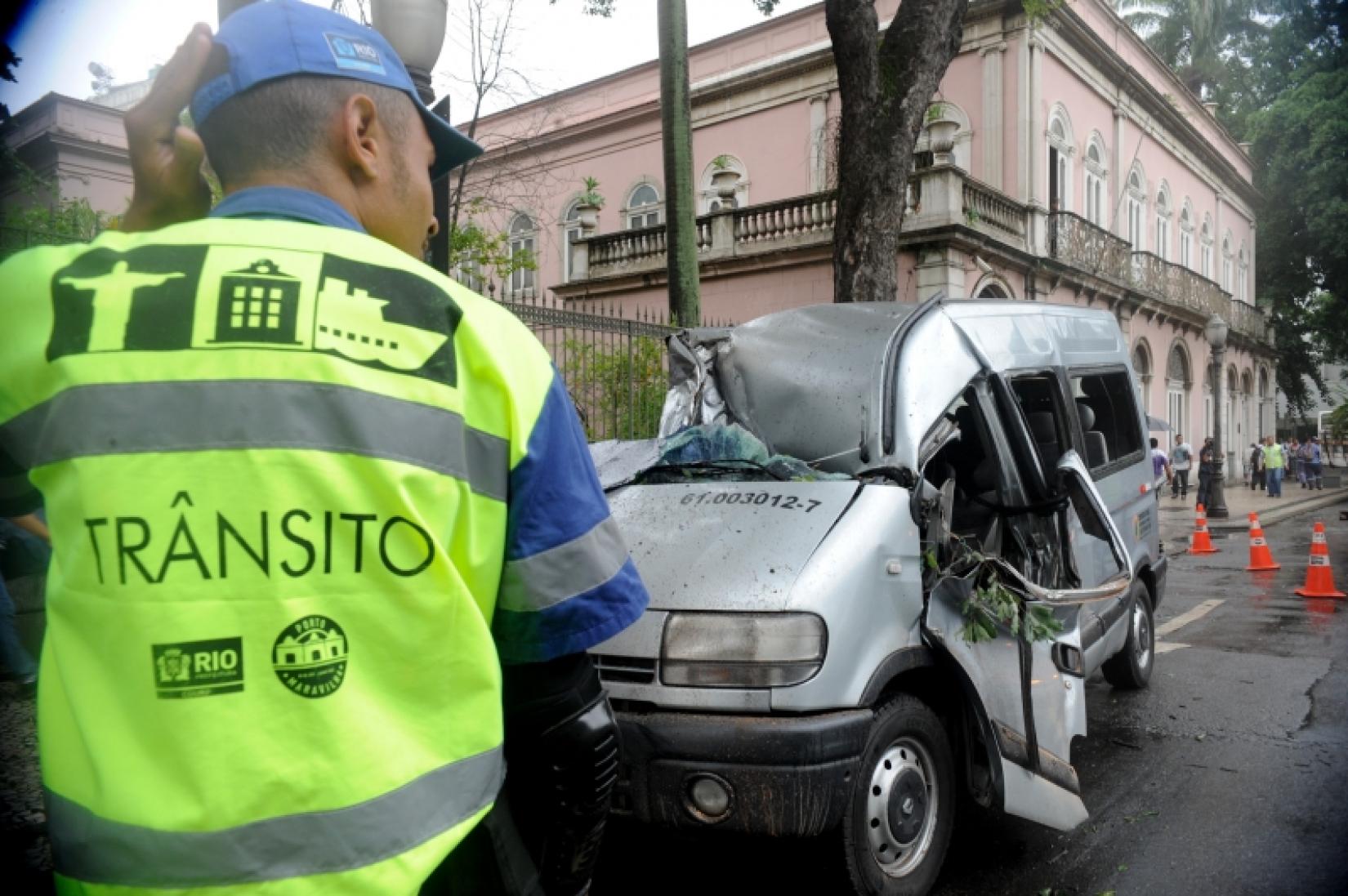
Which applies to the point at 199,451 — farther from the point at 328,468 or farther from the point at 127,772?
the point at 127,772

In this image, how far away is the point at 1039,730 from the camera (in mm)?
3643

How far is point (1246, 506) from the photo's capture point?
2262cm

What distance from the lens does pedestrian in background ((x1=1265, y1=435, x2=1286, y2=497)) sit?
84.8 feet

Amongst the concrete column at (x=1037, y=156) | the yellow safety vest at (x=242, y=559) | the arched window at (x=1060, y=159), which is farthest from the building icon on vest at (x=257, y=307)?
the arched window at (x=1060, y=159)

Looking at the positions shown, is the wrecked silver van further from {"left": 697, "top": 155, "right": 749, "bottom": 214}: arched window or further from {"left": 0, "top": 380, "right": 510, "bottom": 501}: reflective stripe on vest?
{"left": 697, "top": 155, "right": 749, "bottom": 214}: arched window

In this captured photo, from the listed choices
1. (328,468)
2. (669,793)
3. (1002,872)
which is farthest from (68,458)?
(1002,872)

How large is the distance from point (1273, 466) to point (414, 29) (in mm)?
27130

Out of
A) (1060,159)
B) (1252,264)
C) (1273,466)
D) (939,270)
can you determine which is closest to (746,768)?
(939,270)

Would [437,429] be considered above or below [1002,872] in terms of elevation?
above

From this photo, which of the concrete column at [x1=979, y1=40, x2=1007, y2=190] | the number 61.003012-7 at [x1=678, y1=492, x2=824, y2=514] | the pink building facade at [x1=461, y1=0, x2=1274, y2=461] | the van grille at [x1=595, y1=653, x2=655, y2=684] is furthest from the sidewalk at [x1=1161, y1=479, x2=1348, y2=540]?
the van grille at [x1=595, y1=653, x2=655, y2=684]

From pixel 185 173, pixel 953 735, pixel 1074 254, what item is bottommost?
pixel 953 735

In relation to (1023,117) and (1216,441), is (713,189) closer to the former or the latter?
(1023,117)

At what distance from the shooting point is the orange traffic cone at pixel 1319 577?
32.6ft

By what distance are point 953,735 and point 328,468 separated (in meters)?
3.03
